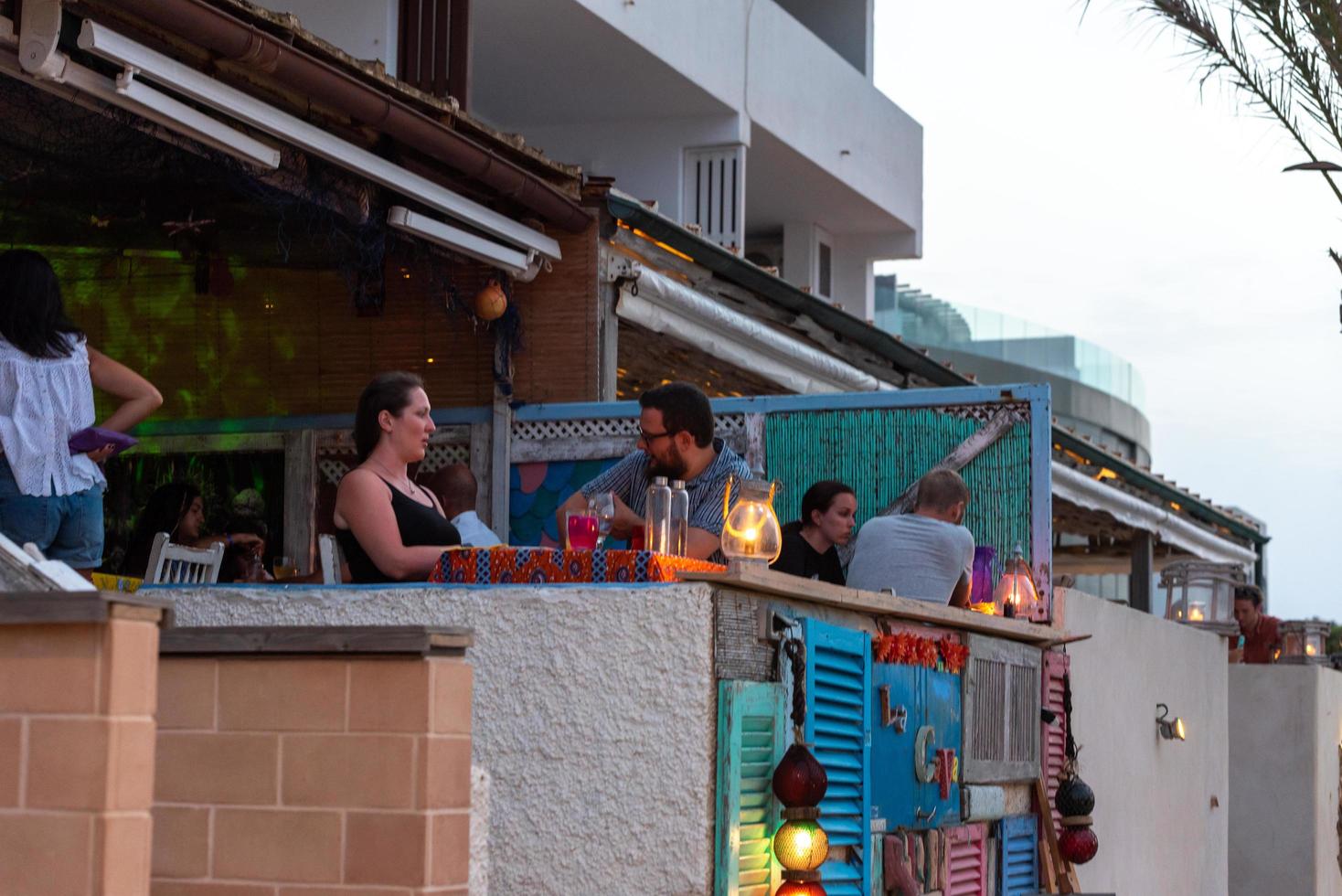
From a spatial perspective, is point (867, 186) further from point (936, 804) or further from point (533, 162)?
point (936, 804)

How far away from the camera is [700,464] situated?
6.38 meters

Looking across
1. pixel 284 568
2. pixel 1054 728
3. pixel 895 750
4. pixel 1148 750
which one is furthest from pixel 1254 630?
pixel 895 750

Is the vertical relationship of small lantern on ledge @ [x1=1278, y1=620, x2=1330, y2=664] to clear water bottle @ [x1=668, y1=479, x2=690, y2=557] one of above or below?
below

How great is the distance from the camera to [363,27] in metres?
10.9

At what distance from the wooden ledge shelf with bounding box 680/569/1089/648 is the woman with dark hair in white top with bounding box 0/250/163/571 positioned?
1.64 meters

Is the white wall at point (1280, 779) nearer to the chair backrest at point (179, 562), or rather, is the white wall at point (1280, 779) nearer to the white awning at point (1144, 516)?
the white awning at point (1144, 516)

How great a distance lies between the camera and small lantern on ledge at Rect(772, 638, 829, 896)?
4809mm

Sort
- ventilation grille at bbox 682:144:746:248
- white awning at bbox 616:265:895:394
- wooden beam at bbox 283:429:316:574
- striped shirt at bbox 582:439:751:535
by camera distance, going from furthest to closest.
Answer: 1. ventilation grille at bbox 682:144:746:248
2. white awning at bbox 616:265:895:394
3. wooden beam at bbox 283:429:316:574
4. striped shirt at bbox 582:439:751:535

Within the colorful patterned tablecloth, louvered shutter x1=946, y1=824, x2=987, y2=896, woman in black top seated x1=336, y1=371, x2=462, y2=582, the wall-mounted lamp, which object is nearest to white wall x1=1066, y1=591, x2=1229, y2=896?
the wall-mounted lamp

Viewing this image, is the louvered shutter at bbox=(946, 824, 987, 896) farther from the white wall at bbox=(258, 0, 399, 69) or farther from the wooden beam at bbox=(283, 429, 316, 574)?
the white wall at bbox=(258, 0, 399, 69)

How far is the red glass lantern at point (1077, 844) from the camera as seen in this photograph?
771 cm

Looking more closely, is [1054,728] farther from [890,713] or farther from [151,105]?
[151,105]

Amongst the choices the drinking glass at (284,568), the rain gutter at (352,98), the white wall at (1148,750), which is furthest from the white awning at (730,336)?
the white wall at (1148,750)

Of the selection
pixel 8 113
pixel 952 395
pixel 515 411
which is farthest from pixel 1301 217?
pixel 8 113
